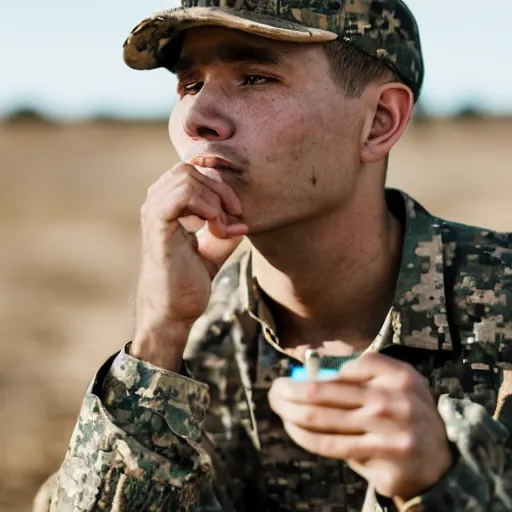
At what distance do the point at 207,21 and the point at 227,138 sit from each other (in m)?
0.44

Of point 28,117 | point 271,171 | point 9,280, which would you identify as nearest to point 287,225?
point 271,171

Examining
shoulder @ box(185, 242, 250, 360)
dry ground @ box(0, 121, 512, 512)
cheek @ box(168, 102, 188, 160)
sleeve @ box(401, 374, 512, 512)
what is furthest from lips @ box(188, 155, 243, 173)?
sleeve @ box(401, 374, 512, 512)

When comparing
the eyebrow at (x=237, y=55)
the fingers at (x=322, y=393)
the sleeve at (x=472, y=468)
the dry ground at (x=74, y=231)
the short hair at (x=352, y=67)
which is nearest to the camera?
the fingers at (x=322, y=393)

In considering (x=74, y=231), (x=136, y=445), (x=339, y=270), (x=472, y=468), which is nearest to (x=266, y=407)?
(x=339, y=270)

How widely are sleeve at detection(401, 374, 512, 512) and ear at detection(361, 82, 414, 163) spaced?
55.4 inches

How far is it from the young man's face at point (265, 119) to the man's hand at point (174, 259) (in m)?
0.09

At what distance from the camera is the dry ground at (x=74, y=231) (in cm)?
738

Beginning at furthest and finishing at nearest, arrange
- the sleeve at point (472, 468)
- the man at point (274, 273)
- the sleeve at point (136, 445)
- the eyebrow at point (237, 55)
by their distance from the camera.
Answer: the eyebrow at point (237, 55) → the man at point (274, 273) → the sleeve at point (136, 445) → the sleeve at point (472, 468)

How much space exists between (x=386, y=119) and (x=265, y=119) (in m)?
0.66

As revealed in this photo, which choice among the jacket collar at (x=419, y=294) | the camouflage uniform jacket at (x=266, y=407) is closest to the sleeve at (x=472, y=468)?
the camouflage uniform jacket at (x=266, y=407)

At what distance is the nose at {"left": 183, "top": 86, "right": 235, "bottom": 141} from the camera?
11.6 ft

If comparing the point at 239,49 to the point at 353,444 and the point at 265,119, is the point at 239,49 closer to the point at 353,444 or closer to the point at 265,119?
the point at 265,119

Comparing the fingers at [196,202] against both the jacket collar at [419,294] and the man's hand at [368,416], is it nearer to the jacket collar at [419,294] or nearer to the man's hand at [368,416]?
the jacket collar at [419,294]

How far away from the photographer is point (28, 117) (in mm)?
36750
